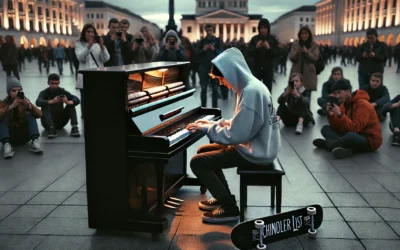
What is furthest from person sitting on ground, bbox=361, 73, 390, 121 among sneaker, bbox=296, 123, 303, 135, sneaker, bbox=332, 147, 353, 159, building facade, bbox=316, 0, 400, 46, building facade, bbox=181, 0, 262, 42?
building facade, bbox=181, 0, 262, 42

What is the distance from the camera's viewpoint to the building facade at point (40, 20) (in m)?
65.2

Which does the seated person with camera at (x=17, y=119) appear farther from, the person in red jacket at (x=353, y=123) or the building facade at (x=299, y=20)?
the building facade at (x=299, y=20)

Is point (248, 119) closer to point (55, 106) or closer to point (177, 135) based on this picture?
point (177, 135)

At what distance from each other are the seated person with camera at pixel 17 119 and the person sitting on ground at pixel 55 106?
0.79m

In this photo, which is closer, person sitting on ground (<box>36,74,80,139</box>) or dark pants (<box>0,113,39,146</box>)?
dark pants (<box>0,113,39,146</box>)

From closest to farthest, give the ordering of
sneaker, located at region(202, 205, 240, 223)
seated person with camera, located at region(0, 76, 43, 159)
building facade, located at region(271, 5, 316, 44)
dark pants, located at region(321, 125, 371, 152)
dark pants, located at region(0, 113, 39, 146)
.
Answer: sneaker, located at region(202, 205, 240, 223) < dark pants, located at region(321, 125, 371, 152) < seated person with camera, located at region(0, 76, 43, 159) < dark pants, located at region(0, 113, 39, 146) < building facade, located at region(271, 5, 316, 44)

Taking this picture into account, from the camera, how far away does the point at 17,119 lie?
7.50 meters

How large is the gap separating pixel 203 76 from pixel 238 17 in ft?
346

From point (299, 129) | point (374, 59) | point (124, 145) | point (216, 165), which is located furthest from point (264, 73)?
point (124, 145)

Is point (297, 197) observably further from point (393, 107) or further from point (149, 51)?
point (149, 51)

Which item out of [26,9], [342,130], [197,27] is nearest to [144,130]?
[342,130]

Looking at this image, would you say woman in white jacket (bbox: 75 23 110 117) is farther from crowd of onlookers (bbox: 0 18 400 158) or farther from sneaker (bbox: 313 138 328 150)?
sneaker (bbox: 313 138 328 150)

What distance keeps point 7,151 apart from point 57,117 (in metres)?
2.21

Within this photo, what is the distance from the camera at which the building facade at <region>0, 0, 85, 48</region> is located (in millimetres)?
65250
